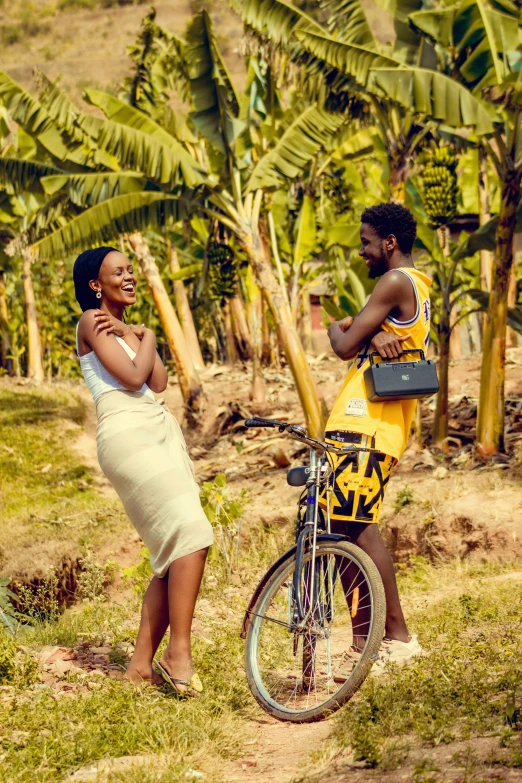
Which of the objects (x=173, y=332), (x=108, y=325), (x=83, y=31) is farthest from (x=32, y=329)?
(x=83, y=31)

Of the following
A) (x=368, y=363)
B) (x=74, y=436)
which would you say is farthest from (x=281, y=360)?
(x=368, y=363)

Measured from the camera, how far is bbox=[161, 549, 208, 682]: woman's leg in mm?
3951

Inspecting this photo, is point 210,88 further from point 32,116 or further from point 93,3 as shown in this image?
point 93,3

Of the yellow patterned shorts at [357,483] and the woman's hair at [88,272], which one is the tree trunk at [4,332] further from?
the yellow patterned shorts at [357,483]

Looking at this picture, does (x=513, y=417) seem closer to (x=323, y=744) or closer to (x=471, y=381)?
(x=471, y=381)

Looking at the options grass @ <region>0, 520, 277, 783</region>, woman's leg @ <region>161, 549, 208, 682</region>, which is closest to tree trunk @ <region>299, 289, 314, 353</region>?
grass @ <region>0, 520, 277, 783</region>

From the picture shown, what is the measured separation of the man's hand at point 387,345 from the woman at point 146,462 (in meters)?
0.95

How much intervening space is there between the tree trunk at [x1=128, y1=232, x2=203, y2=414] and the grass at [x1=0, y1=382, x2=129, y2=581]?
1.89 metres

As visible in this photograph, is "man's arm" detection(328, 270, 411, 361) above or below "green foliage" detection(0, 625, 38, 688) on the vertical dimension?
above

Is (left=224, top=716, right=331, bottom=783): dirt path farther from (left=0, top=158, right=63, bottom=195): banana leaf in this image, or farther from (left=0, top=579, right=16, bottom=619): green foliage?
(left=0, top=158, right=63, bottom=195): banana leaf

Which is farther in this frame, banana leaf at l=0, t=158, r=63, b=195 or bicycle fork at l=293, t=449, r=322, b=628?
banana leaf at l=0, t=158, r=63, b=195

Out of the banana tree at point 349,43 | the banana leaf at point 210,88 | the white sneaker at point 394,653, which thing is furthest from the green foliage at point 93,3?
the white sneaker at point 394,653

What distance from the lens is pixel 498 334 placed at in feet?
30.8

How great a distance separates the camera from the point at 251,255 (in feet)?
36.3
